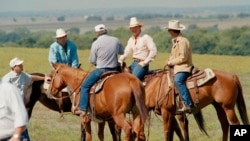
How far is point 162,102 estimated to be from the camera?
1577 centimetres

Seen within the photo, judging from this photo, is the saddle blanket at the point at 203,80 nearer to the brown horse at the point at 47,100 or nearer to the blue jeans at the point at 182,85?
the blue jeans at the point at 182,85

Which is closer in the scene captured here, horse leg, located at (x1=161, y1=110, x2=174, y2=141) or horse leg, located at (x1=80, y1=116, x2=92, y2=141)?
horse leg, located at (x1=80, y1=116, x2=92, y2=141)

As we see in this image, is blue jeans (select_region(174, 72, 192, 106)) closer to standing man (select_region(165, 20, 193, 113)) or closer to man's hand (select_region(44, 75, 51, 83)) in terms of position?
standing man (select_region(165, 20, 193, 113))

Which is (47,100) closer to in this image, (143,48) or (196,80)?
(143,48)

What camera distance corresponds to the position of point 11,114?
8.49m

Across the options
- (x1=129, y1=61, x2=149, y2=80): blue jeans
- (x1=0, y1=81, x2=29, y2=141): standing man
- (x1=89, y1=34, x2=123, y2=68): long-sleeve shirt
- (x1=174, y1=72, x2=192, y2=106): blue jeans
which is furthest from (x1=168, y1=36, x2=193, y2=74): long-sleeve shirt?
(x1=0, y1=81, x2=29, y2=141): standing man

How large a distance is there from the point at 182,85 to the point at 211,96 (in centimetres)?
69

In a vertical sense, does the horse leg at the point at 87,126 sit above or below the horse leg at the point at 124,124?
below

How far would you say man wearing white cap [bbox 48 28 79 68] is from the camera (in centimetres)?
1623

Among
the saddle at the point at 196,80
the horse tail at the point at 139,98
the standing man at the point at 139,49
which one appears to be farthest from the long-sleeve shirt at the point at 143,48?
the horse tail at the point at 139,98

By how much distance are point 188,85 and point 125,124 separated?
2.14 meters

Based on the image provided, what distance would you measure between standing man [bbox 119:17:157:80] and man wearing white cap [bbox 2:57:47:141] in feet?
6.55

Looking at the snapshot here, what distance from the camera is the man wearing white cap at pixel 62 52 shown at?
16234 millimetres

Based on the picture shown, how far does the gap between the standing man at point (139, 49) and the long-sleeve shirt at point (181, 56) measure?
0.47 m
